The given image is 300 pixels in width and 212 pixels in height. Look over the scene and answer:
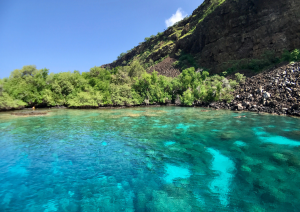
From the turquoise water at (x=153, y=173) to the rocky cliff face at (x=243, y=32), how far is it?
1604 inches

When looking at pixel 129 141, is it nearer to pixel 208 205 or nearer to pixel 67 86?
pixel 208 205

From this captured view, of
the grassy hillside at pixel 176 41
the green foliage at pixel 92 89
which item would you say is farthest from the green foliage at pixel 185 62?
the green foliage at pixel 92 89

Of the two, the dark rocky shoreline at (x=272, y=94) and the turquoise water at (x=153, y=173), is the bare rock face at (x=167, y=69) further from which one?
the turquoise water at (x=153, y=173)

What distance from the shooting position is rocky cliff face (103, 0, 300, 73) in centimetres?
4053

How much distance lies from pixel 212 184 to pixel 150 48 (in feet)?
388

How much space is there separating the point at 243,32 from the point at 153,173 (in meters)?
59.3

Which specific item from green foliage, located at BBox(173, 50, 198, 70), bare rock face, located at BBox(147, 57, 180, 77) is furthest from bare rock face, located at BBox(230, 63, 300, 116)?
green foliage, located at BBox(173, 50, 198, 70)

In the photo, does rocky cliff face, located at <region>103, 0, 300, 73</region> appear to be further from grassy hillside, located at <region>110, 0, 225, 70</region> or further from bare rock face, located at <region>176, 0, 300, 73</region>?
grassy hillside, located at <region>110, 0, 225, 70</region>

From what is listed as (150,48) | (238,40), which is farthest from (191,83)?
(150,48)

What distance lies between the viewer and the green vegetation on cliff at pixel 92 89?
37562 mm

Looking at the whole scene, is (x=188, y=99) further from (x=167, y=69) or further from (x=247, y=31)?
(x=167, y=69)

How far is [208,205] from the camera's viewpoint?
5.43 meters

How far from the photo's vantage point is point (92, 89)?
40.6 metres

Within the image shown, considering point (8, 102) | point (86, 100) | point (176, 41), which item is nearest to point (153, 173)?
point (86, 100)
